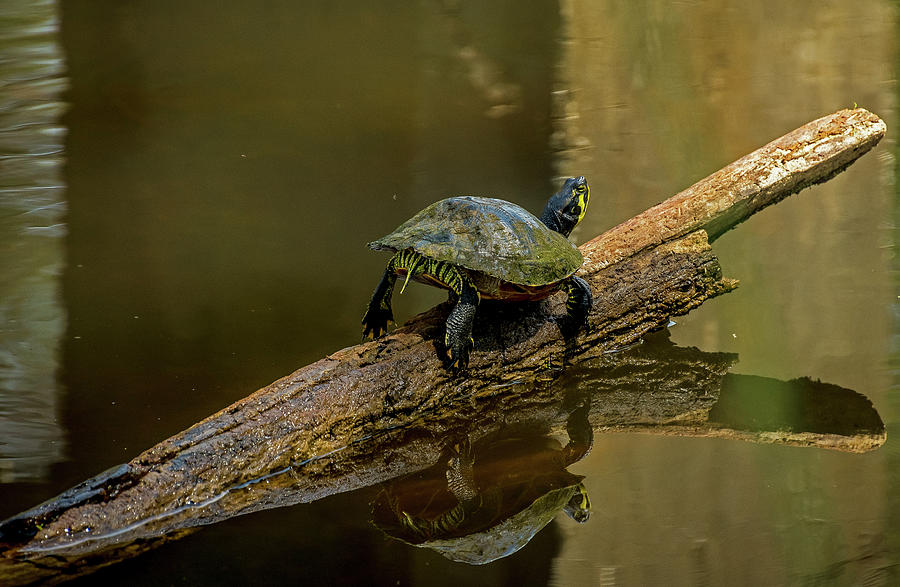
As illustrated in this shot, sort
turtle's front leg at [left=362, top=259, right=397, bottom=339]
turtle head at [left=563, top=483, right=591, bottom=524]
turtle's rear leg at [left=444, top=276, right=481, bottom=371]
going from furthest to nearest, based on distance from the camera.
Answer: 1. turtle's front leg at [left=362, top=259, right=397, bottom=339]
2. turtle's rear leg at [left=444, top=276, right=481, bottom=371]
3. turtle head at [left=563, top=483, right=591, bottom=524]

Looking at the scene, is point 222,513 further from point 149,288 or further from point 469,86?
point 469,86

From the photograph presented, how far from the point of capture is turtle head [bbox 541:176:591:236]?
289 cm

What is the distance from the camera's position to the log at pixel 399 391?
1929 mm

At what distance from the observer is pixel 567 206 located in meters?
2.90

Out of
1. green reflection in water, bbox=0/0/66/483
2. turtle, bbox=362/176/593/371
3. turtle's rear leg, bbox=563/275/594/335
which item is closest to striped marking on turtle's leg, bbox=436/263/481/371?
turtle, bbox=362/176/593/371

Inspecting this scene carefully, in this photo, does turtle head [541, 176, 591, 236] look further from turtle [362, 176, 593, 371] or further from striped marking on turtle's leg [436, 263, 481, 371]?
striped marking on turtle's leg [436, 263, 481, 371]

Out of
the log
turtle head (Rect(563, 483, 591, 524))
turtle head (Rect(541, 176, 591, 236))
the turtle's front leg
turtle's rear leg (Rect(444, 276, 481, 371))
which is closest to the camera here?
the log

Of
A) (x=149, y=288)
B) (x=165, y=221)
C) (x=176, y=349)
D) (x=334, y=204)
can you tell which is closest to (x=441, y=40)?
(x=334, y=204)

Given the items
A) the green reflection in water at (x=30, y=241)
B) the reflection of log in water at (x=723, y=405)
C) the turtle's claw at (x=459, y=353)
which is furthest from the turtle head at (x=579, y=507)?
the green reflection in water at (x=30, y=241)

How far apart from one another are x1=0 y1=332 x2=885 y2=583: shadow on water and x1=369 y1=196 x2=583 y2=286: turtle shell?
0.46 m

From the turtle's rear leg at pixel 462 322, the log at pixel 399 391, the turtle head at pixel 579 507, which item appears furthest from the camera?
the turtle's rear leg at pixel 462 322

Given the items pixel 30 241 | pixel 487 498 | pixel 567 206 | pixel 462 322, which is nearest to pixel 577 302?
pixel 567 206

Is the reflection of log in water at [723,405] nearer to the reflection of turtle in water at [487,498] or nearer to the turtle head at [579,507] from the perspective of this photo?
the reflection of turtle in water at [487,498]

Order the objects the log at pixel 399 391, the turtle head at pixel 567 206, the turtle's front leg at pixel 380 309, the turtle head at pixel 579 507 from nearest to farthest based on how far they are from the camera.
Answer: the log at pixel 399 391
the turtle head at pixel 579 507
the turtle's front leg at pixel 380 309
the turtle head at pixel 567 206
